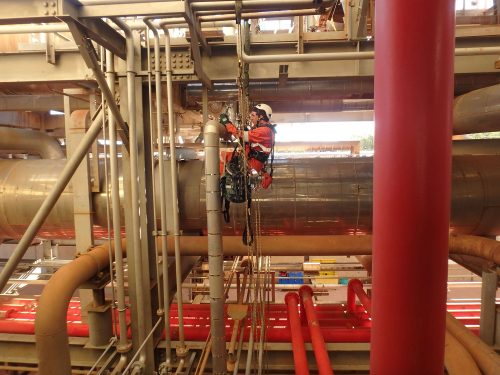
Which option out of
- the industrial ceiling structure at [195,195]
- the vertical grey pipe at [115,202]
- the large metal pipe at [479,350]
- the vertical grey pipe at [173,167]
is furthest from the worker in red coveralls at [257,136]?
the large metal pipe at [479,350]

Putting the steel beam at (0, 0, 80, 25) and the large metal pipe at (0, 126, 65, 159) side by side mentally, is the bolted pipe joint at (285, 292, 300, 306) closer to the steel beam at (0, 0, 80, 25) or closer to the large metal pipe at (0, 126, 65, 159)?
the steel beam at (0, 0, 80, 25)

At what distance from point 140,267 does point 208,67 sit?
2.02 meters

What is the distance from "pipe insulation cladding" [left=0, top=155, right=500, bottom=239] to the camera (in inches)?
111

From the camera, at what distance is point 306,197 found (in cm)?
292

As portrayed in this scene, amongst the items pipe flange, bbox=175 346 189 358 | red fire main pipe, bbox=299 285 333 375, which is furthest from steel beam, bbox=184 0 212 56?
red fire main pipe, bbox=299 285 333 375

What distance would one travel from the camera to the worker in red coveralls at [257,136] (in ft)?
7.14

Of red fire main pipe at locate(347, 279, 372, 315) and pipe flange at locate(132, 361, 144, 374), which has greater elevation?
red fire main pipe at locate(347, 279, 372, 315)

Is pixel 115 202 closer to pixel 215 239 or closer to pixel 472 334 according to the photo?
pixel 215 239

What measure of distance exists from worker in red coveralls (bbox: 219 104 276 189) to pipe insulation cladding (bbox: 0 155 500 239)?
0.60 metres

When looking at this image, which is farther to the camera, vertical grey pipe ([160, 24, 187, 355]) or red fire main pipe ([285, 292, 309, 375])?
vertical grey pipe ([160, 24, 187, 355])

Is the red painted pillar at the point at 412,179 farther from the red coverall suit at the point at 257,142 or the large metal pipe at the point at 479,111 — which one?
the large metal pipe at the point at 479,111

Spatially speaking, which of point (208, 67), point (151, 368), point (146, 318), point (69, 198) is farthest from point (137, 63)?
point (151, 368)

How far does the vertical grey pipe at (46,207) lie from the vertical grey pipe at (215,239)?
1.03 metres

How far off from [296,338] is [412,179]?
6.90ft
